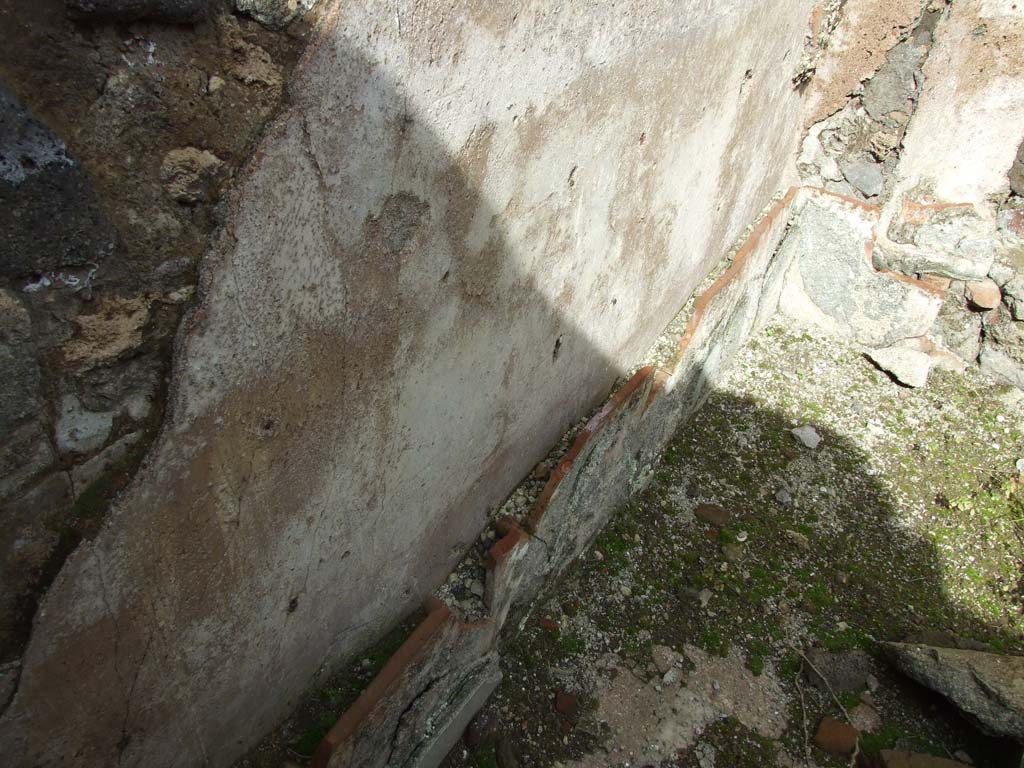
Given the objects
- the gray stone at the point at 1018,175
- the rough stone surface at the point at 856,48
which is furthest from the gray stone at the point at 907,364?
the rough stone surface at the point at 856,48

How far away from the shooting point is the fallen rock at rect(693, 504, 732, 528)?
12.4ft

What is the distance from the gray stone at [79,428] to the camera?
4.15ft

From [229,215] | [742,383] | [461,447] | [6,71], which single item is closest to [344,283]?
[229,215]

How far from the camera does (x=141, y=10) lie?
1.10 m

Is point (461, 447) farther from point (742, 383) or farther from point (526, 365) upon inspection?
point (742, 383)

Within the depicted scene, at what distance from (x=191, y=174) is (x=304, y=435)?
69cm

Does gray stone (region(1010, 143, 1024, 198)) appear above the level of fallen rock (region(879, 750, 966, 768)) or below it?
above

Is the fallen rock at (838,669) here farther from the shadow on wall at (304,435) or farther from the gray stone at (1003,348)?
the gray stone at (1003,348)

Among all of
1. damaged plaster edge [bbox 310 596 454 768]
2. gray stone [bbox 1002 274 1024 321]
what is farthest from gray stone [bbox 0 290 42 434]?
gray stone [bbox 1002 274 1024 321]

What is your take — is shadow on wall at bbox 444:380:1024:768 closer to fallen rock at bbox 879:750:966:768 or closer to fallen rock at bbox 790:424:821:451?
fallen rock at bbox 790:424:821:451

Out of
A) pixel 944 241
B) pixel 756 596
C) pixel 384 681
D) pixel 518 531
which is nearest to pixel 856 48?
pixel 944 241

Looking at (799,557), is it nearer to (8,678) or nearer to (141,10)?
(8,678)

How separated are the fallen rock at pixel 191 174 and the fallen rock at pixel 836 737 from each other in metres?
3.04

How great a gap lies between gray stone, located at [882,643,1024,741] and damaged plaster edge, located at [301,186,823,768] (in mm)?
1440
